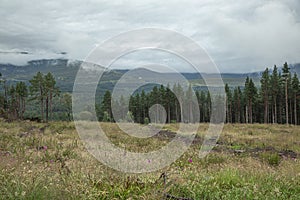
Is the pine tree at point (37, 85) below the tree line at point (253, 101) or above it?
above

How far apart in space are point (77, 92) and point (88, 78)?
1.68 ft

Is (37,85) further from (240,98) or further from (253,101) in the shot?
(240,98)

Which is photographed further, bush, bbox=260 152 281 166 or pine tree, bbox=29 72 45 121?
pine tree, bbox=29 72 45 121

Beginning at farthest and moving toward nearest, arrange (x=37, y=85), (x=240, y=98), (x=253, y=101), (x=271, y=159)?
(x=240, y=98), (x=253, y=101), (x=37, y=85), (x=271, y=159)

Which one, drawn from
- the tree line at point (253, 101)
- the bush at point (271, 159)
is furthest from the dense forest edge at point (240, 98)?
the bush at point (271, 159)

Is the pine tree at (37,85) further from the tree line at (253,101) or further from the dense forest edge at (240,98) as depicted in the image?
the tree line at (253,101)

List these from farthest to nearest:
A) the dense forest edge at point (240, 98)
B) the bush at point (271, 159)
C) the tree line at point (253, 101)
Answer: the tree line at point (253, 101)
the dense forest edge at point (240, 98)
the bush at point (271, 159)

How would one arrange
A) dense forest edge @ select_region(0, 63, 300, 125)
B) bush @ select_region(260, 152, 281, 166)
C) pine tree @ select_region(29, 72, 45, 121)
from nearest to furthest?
bush @ select_region(260, 152, 281, 166) < dense forest edge @ select_region(0, 63, 300, 125) < pine tree @ select_region(29, 72, 45, 121)

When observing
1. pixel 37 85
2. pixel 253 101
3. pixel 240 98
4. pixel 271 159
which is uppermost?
pixel 37 85

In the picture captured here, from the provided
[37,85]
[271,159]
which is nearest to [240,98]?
[37,85]

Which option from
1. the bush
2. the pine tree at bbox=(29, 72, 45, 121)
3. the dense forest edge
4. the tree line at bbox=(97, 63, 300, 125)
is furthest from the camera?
the pine tree at bbox=(29, 72, 45, 121)

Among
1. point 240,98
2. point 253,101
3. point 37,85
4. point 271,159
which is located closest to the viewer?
point 271,159

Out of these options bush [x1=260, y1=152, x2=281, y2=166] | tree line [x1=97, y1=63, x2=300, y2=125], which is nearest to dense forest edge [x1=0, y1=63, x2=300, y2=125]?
tree line [x1=97, y1=63, x2=300, y2=125]

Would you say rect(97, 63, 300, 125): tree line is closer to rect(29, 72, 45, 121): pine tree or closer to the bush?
rect(29, 72, 45, 121): pine tree
